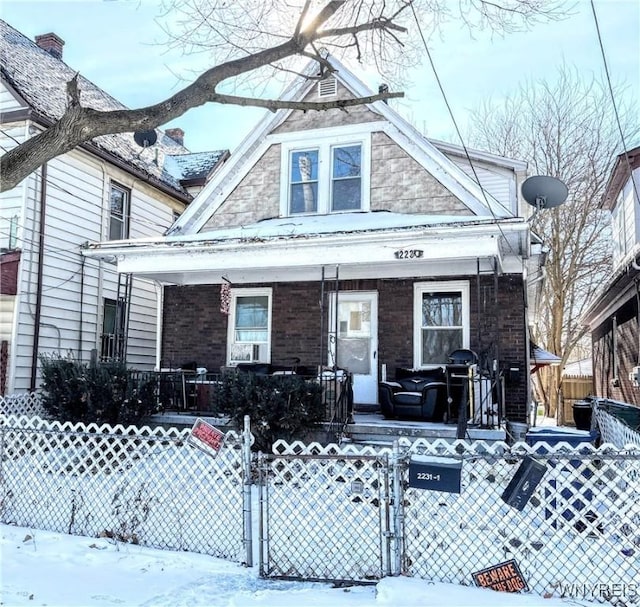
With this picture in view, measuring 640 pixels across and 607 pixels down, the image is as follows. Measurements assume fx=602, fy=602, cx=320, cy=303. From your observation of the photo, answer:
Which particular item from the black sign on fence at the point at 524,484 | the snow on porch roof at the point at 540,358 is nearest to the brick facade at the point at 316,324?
the snow on porch roof at the point at 540,358

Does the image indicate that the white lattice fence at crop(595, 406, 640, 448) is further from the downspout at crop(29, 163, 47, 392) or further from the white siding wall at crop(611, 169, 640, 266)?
the downspout at crop(29, 163, 47, 392)

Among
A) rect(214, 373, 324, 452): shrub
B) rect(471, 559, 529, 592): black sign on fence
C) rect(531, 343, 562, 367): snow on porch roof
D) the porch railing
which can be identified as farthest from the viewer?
rect(531, 343, 562, 367): snow on porch roof

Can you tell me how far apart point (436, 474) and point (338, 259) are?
5289 millimetres

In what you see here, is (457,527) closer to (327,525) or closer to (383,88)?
(327,525)

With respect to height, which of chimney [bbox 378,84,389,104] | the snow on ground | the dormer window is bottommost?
the snow on ground

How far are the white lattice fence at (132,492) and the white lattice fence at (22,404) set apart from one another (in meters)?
4.45

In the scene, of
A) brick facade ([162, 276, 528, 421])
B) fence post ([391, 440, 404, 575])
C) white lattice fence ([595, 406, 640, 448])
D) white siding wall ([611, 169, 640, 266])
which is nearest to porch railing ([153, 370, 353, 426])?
brick facade ([162, 276, 528, 421])

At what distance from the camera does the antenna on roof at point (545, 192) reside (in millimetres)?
9812

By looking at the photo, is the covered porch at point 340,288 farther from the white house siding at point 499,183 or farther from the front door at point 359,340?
the white house siding at point 499,183

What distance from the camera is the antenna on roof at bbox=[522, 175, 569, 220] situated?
9812 millimetres

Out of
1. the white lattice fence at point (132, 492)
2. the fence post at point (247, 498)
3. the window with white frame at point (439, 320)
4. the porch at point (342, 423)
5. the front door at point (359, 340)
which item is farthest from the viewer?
the front door at point (359, 340)

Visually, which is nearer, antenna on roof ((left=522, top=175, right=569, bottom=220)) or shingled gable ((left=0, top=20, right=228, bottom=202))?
antenna on roof ((left=522, top=175, right=569, bottom=220))

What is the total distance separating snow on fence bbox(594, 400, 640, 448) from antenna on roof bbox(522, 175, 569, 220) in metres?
3.45

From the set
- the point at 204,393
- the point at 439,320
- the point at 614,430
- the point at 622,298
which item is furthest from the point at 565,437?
the point at 622,298
